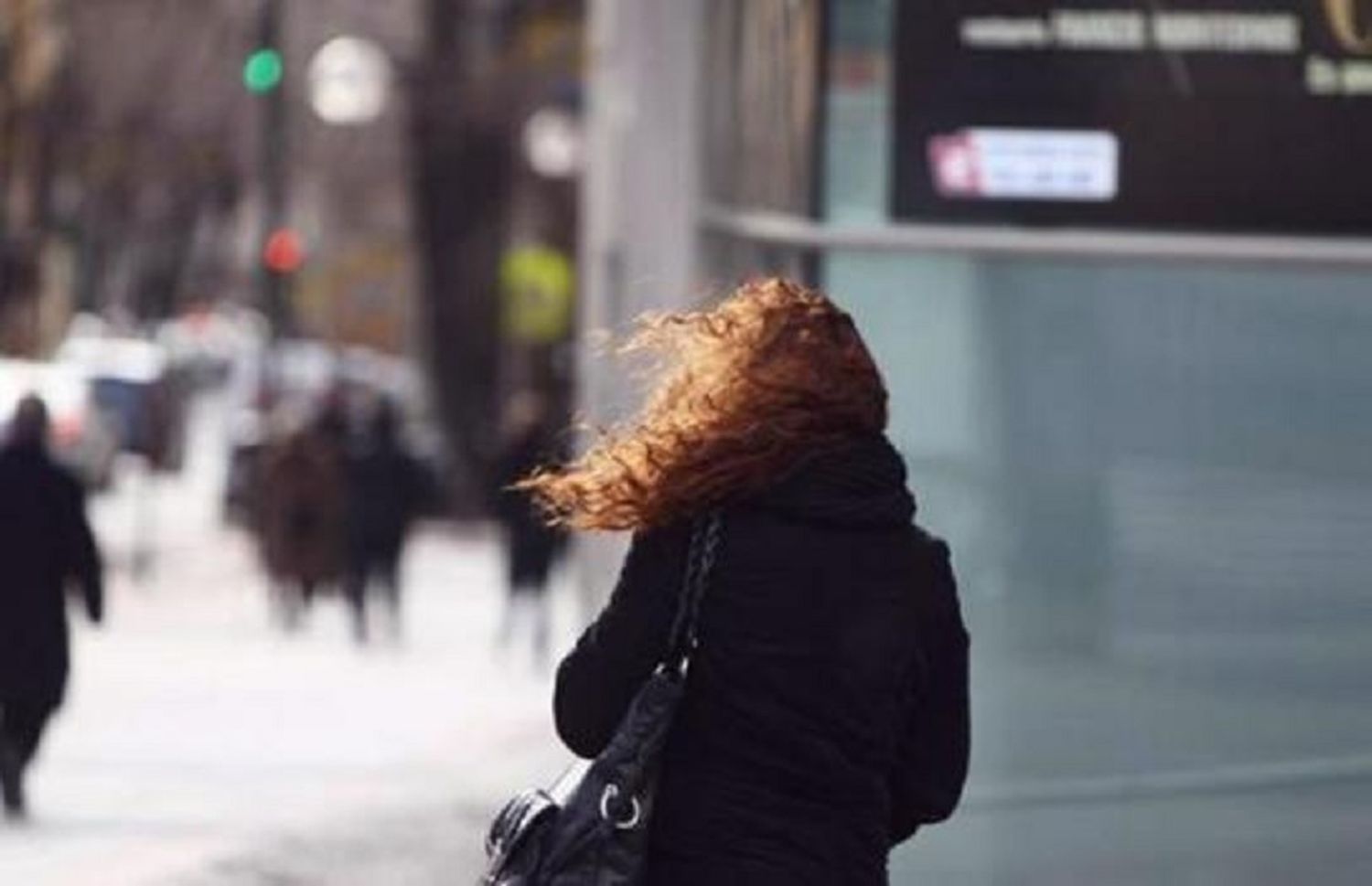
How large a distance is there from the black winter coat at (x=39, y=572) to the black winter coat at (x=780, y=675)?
11.0m

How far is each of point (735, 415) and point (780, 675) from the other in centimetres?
35

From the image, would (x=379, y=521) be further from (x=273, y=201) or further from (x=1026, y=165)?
(x=1026, y=165)

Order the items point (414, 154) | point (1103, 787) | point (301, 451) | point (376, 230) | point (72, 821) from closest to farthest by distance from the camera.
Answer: point (1103, 787) < point (72, 821) < point (301, 451) < point (414, 154) < point (376, 230)

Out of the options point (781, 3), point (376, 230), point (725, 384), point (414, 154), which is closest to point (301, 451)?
point (414, 154)

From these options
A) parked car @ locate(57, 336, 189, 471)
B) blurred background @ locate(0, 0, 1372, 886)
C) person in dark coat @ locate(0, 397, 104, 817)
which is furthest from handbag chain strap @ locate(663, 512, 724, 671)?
parked car @ locate(57, 336, 189, 471)

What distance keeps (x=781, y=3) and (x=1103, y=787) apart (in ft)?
7.30

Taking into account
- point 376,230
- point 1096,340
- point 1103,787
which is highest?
point 1096,340

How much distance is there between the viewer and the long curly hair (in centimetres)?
691

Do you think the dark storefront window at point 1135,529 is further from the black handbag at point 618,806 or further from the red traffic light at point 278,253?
the red traffic light at point 278,253

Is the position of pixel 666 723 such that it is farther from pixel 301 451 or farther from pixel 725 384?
pixel 301 451

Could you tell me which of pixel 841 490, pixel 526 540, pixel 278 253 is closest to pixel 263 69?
pixel 526 540

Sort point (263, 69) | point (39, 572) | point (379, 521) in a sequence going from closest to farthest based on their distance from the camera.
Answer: point (39, 572), point (379, 521), point (263, 69)

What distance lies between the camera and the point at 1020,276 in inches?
503

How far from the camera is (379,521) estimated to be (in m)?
33.8
